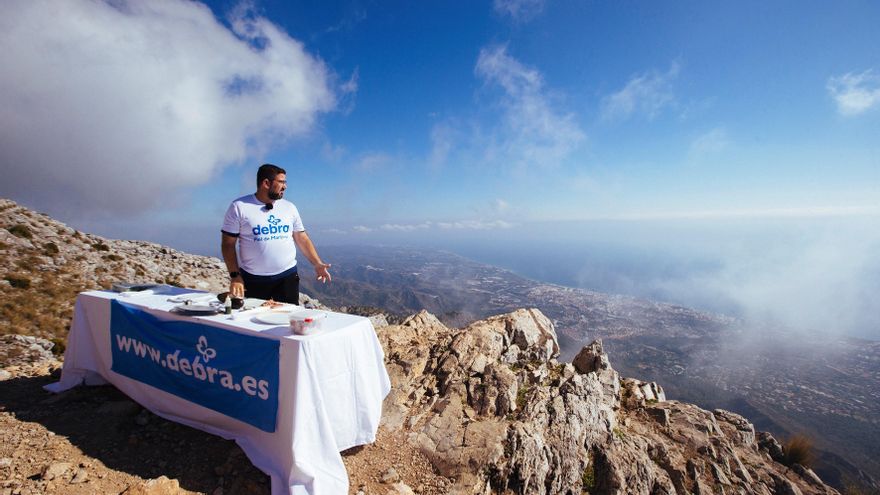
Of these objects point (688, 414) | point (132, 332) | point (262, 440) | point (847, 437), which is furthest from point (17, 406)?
point (847, 437)

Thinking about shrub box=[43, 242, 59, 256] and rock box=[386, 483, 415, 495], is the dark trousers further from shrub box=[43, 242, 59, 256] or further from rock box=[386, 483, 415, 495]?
shrub box=[43, 242, 59, 256]

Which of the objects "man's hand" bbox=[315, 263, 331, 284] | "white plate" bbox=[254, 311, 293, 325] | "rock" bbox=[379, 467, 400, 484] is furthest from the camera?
"man's hand" bbox=[315, 263, 331, 284]

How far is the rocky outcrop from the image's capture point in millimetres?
5824

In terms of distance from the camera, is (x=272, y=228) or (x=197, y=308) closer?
(x=197, y=308)

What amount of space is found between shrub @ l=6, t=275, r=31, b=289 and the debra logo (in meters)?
22.8

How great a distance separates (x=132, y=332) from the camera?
4977 millimetres

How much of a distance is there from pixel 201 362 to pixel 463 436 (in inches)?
177

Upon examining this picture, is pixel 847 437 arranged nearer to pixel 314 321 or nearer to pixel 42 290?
pixel 314 321

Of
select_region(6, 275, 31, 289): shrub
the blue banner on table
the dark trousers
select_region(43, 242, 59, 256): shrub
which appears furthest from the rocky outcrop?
select_region(43, 242, 59, 256): shrub

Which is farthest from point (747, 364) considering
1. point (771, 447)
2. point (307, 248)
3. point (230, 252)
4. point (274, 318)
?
point (230, 252)

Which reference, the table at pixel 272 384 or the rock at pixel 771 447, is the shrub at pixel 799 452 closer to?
the rock at pixel 771 447

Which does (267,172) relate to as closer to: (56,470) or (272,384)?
(272,384)

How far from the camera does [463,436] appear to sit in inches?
234

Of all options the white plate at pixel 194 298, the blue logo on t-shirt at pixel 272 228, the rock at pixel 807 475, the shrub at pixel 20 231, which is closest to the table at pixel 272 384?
the white plate at pixel 194 298
